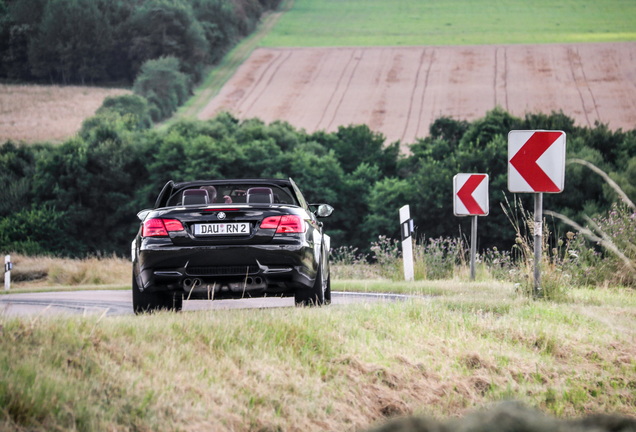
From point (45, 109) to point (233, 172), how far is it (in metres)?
30.4

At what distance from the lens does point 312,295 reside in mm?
7395

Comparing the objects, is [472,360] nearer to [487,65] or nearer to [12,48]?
[487,65]

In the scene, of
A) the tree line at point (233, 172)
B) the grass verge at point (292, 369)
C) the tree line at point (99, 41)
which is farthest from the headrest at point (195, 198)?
the tree line at point (99, 41)

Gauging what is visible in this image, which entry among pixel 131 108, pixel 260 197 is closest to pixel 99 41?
pixel 131 108

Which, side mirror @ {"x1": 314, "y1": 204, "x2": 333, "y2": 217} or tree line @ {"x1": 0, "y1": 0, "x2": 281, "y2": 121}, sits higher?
tree line @ {"x1": 0, "y1": 0, "x2": 281, "y2": 121}

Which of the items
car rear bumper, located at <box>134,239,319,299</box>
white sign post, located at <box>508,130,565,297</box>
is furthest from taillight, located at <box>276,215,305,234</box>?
white sign post, located at <box>508,130,565,297</box>

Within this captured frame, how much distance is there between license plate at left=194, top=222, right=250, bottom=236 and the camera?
6957mm

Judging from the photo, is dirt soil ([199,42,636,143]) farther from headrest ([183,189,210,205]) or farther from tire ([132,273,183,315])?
tire ([132,273,183,315])

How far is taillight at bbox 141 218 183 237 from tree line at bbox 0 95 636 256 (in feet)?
141

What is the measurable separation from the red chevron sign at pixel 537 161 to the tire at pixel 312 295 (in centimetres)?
292

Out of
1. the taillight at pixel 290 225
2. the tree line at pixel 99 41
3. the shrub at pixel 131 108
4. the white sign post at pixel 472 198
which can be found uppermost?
the tree line at pixel 99 41

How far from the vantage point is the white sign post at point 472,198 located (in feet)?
42.6

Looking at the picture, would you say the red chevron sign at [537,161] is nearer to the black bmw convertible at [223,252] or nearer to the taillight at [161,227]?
the black bmw convertible at [223,252]

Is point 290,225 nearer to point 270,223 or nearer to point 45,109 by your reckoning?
point 270,223
